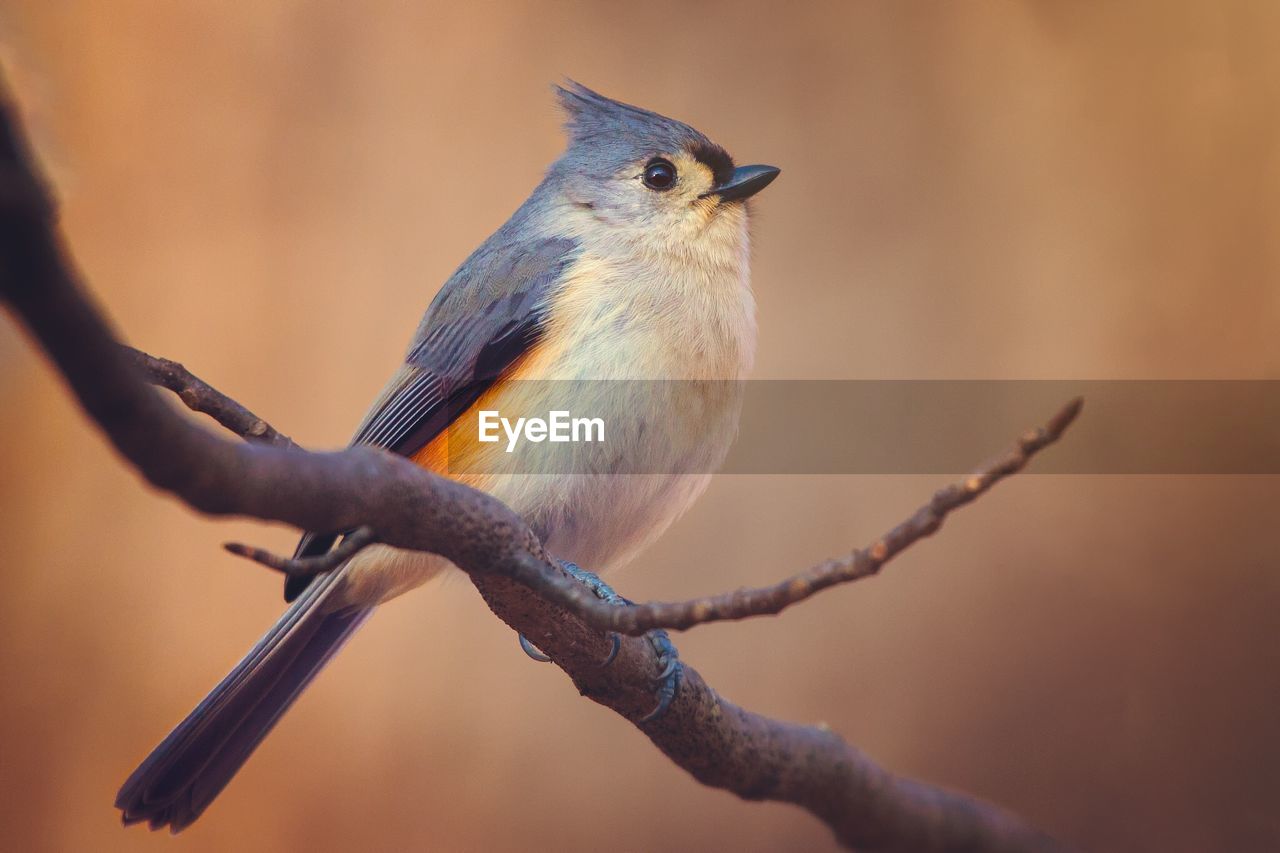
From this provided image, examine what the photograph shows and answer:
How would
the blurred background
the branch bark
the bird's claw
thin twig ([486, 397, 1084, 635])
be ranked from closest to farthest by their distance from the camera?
the branch bark < thin twig ([486, 397, 1084, 635]) < the bird's claw < the blurred background

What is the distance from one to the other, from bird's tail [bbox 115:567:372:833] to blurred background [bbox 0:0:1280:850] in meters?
0.52

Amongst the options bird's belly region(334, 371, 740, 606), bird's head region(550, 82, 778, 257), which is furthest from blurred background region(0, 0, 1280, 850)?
bird's belly region(334, 371, 740, 606)

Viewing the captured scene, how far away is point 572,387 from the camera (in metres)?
1.56

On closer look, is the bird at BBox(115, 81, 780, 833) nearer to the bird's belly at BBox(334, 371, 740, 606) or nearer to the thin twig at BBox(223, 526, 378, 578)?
the bird's belly at BBox(334, 371, 740, 606)

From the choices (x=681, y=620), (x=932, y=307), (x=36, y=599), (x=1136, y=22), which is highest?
(x=1136, y=22)

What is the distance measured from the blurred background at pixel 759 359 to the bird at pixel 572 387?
393mm

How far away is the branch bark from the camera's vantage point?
0.59 meters

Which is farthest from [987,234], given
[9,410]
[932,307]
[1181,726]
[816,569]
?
[9,410]

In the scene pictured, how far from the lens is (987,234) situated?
2.68 metres

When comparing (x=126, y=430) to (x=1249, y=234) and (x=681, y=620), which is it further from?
(x=1249, y=234)

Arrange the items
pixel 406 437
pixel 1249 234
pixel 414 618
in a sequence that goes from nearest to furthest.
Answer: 1. pixel 406 437
2. pixel 1249 234
3. pixel 414 618

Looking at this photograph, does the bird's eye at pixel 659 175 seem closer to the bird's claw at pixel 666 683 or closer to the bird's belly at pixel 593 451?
the bird's belly at pixel 593 451

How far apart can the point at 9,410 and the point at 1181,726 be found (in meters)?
2.72

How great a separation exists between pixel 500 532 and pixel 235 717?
100 cm
